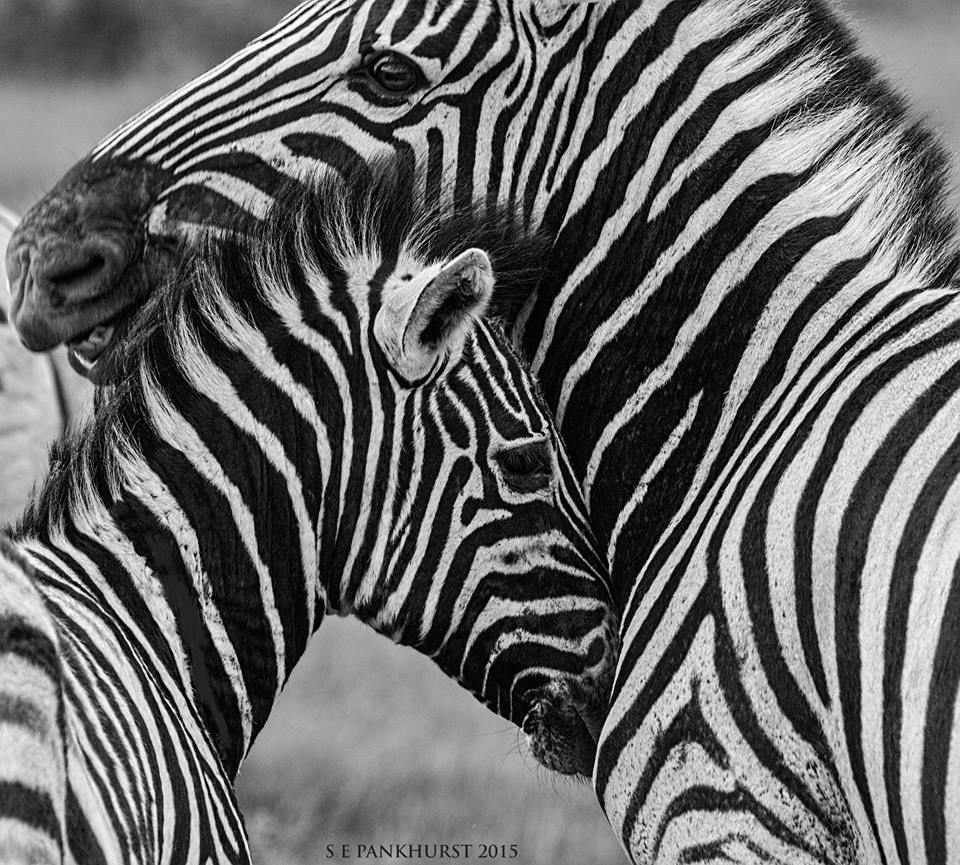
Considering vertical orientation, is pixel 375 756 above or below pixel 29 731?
below

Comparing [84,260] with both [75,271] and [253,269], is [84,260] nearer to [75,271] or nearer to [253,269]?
[75,271]

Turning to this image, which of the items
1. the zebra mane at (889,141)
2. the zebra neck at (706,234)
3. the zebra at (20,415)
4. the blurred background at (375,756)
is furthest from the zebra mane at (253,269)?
the zebra at (20,415)

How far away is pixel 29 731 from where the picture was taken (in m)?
Result: 2.79

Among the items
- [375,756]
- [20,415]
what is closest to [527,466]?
[20,415]

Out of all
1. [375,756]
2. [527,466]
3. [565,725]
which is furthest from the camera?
[375,756]

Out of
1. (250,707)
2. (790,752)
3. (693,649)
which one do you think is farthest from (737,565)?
(250,707)

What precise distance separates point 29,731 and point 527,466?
169cm

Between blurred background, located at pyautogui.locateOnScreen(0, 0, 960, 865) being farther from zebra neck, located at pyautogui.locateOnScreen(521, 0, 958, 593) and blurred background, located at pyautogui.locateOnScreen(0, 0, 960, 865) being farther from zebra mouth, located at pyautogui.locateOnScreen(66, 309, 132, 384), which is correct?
zebra mouth, located at pyautogui.locateOnScreen(66, 309, 132, 384)

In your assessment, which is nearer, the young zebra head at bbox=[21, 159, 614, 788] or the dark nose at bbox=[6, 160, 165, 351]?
the young zebra head at bbox=[21, 159, 614, 788]

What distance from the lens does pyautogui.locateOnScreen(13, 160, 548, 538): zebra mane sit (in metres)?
3.73

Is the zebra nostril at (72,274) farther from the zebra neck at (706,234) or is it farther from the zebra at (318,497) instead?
the zebra neck at (706,234)

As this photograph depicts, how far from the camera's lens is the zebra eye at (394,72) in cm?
439

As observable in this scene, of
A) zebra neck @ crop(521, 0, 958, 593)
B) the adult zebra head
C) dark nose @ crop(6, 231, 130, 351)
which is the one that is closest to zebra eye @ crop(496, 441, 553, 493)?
zebra neck @ crop(521, 0, 958, 593)

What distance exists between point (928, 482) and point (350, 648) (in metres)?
8.94
